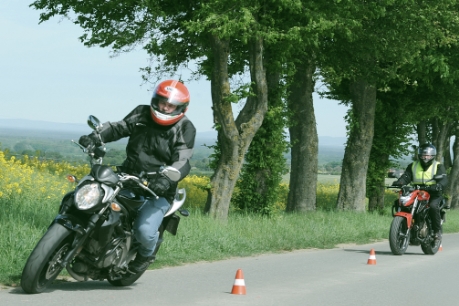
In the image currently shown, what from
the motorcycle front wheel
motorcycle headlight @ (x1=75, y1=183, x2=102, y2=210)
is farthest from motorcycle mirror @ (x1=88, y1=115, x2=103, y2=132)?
the motorcycle front wheel

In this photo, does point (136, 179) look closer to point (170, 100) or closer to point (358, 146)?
point (170, 100)

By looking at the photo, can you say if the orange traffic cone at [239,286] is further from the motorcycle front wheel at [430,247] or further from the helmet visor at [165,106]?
the motorcycle front wheel at [430,247]

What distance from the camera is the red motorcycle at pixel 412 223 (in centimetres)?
1490

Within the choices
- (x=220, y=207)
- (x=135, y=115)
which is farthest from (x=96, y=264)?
(x=220, y=207)

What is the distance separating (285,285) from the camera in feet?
33.1

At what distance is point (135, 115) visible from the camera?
866 centimetres

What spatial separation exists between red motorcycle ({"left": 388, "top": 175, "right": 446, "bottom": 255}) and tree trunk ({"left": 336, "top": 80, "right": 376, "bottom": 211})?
10.8m

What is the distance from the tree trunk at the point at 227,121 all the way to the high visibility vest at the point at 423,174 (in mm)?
4015

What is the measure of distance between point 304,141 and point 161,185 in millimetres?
16938

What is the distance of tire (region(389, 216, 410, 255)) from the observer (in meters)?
14.7

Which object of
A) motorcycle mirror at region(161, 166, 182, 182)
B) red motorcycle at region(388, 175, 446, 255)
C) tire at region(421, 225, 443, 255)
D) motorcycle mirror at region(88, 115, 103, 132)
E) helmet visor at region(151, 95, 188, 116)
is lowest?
tire at region(421, 225, 443, 255)

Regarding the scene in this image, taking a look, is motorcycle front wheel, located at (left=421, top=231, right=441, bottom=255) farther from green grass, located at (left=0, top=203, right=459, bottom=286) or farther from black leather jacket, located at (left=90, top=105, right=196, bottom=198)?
black leather jacket, located at (left=90, top=105, right=196, bottom=198)

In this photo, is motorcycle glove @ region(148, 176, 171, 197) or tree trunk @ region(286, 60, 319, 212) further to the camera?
tree trunk @ region(286, 60, 319, 212)

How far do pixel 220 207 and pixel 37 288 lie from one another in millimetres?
10783
